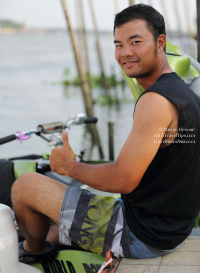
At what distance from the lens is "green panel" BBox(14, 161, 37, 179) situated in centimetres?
265

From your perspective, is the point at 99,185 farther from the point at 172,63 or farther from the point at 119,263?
the point at 172,63

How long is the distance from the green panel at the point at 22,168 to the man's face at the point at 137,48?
1.00 metres

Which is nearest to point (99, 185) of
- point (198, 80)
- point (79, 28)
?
point (198, 80)

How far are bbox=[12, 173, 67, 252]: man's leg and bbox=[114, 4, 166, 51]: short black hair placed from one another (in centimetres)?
88

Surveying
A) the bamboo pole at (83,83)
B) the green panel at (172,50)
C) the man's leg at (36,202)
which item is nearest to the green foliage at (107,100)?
the bamboo pole at (83,83)

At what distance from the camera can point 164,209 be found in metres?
1.93

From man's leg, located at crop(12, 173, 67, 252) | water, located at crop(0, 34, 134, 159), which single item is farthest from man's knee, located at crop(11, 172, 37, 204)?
water, located at crop(0, 34, 134, 159)

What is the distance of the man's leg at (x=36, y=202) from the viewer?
6.71 ft

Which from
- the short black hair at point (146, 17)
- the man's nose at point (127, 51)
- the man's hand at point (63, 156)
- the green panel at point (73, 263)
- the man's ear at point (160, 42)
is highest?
the short black hair at point (146, 17)

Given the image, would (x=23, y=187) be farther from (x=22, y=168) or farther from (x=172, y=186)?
(x=172, y=186)

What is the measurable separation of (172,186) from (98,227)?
426mm

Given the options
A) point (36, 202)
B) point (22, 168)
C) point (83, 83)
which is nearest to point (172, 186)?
point (36, 202)

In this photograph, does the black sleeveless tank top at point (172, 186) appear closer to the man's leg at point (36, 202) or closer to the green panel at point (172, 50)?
the man's leg at point (36, 202)

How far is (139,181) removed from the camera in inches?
71.5
